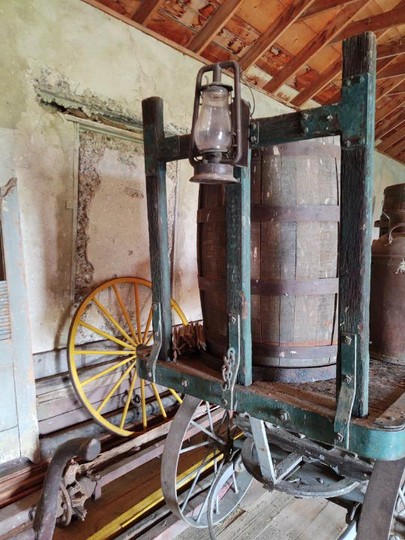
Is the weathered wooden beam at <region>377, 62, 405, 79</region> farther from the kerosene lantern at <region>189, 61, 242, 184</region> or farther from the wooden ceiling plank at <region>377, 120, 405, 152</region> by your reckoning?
the kerosene lantern at <region>189, 61, 242, 184</region>

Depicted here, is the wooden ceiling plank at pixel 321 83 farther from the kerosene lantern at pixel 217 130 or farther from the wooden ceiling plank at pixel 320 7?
the kerosene lantern at pixel 217 130

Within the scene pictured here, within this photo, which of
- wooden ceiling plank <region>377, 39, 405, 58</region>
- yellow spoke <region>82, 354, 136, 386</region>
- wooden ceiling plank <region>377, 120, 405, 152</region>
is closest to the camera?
yellow spoke <region>82, 354, 136, 386</region>

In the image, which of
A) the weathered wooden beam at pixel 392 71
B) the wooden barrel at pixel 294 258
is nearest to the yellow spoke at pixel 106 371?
the wooden barrel at pixel 294 258

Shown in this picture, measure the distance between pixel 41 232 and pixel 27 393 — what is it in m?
0.86

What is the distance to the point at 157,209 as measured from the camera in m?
1.24

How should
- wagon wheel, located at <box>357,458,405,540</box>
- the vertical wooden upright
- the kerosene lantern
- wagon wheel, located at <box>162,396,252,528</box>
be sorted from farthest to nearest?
wagon wheel, located at <box>162,396,252,528</box>, wagon wheel, located at <box>357,458,405,540</box>, the kerosene lantern, the vertical wooden upright

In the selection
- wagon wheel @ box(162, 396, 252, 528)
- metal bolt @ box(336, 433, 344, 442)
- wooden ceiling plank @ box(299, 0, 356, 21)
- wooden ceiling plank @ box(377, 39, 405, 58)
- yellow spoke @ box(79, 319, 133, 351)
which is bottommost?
wagon wheel @ box(162, 396, 252, 528)

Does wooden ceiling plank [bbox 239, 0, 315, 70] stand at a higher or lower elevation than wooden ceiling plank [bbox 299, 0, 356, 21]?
lower

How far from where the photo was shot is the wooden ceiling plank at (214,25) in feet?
7.99

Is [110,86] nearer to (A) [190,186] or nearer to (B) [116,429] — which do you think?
(A) [190,186]

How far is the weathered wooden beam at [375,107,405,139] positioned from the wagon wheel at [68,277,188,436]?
4.42 metres

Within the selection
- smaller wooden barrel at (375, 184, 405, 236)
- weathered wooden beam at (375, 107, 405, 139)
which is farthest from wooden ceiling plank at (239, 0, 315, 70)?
weathered wooden beam at (375, 107, 405, 139)

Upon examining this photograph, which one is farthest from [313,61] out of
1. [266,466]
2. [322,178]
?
[266,466]

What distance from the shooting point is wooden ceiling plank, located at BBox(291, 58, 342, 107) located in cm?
352
